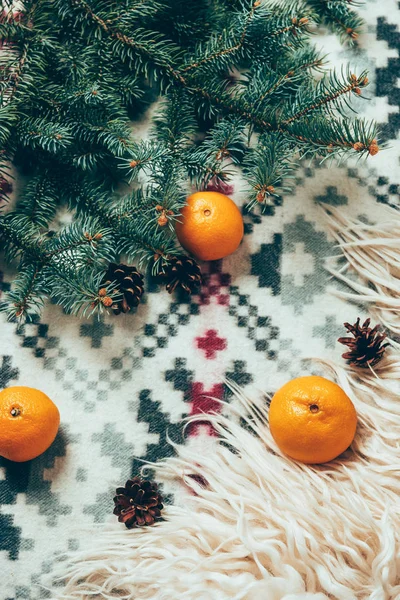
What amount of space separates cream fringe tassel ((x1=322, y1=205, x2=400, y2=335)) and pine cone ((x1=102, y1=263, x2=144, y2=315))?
0.30m

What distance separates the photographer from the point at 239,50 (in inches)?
34.1

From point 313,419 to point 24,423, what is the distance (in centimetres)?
38

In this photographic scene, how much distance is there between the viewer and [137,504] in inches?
33.4

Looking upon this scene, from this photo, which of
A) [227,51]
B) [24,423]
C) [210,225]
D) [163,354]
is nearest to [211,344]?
[163,354]

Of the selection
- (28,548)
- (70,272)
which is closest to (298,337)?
(70,272)

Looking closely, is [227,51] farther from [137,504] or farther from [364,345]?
[137,504]

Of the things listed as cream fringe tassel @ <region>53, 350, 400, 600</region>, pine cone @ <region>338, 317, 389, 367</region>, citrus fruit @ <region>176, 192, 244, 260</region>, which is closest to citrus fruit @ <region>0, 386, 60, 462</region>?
cream fringe tassel @ <region>53, 350, 400, 600</region>

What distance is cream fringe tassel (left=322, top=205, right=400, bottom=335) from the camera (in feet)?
3.03

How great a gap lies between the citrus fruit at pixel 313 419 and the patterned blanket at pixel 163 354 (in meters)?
0.08

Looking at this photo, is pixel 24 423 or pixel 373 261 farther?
pixel 373 261

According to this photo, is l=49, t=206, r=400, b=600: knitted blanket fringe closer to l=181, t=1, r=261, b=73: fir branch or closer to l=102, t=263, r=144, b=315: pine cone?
l=102, t=263, r=144, b=315: pine cone

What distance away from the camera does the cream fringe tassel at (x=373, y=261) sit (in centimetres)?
92

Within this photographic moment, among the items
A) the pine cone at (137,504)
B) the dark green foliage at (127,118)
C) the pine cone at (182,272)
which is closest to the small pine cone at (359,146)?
the dark green foliage at (127,118)

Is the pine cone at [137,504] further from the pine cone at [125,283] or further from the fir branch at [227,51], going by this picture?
the fir branch at [227,51]
